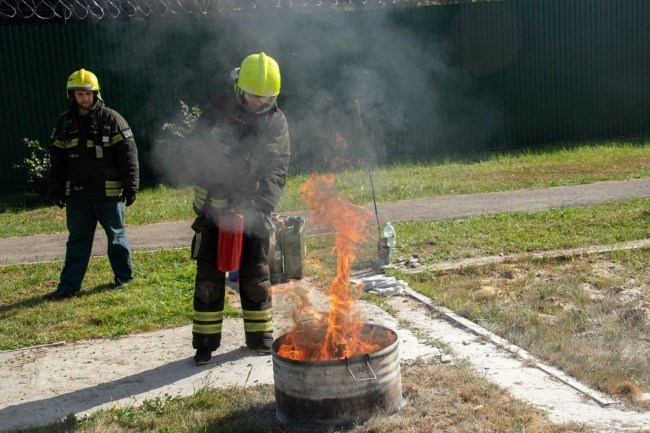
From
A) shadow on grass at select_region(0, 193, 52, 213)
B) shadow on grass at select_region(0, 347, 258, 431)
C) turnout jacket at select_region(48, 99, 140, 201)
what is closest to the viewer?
shadow on grass at select_region(0, 347, 258, 431)

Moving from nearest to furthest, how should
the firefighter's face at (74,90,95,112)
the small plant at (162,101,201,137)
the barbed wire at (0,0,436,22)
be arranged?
the firefighter's face at (74,90,95,112)
the small plant at (162,101,201,137)
the barbed wire at (0,0,436,22)

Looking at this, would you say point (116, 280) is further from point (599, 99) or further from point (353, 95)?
point (599, 99)

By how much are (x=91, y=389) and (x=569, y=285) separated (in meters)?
4.16

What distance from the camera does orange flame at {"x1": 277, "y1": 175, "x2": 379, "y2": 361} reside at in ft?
16.5

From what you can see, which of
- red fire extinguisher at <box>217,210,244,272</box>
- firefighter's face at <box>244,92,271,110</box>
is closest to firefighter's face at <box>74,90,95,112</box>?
firefighter's face at <box>244,92,271,110</box>

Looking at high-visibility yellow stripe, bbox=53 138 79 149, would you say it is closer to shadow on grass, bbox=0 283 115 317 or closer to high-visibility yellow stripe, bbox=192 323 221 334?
shadow on grass, bbox=0 283 115 317

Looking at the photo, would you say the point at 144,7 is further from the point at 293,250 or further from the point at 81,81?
the point at 293,250

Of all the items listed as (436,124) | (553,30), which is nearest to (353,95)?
(436,124)

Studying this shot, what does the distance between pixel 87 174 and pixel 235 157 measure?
8.51ft

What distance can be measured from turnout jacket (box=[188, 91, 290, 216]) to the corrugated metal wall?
8.64 m

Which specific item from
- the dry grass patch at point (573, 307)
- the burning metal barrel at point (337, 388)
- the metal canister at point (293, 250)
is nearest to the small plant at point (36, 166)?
the metal canister at point (293, 250)

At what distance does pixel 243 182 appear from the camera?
5.83 m

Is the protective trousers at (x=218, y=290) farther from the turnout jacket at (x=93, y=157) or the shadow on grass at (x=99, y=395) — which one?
the turnout jacket at (x=93, y=157)

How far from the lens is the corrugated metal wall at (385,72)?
14586 millimetres
